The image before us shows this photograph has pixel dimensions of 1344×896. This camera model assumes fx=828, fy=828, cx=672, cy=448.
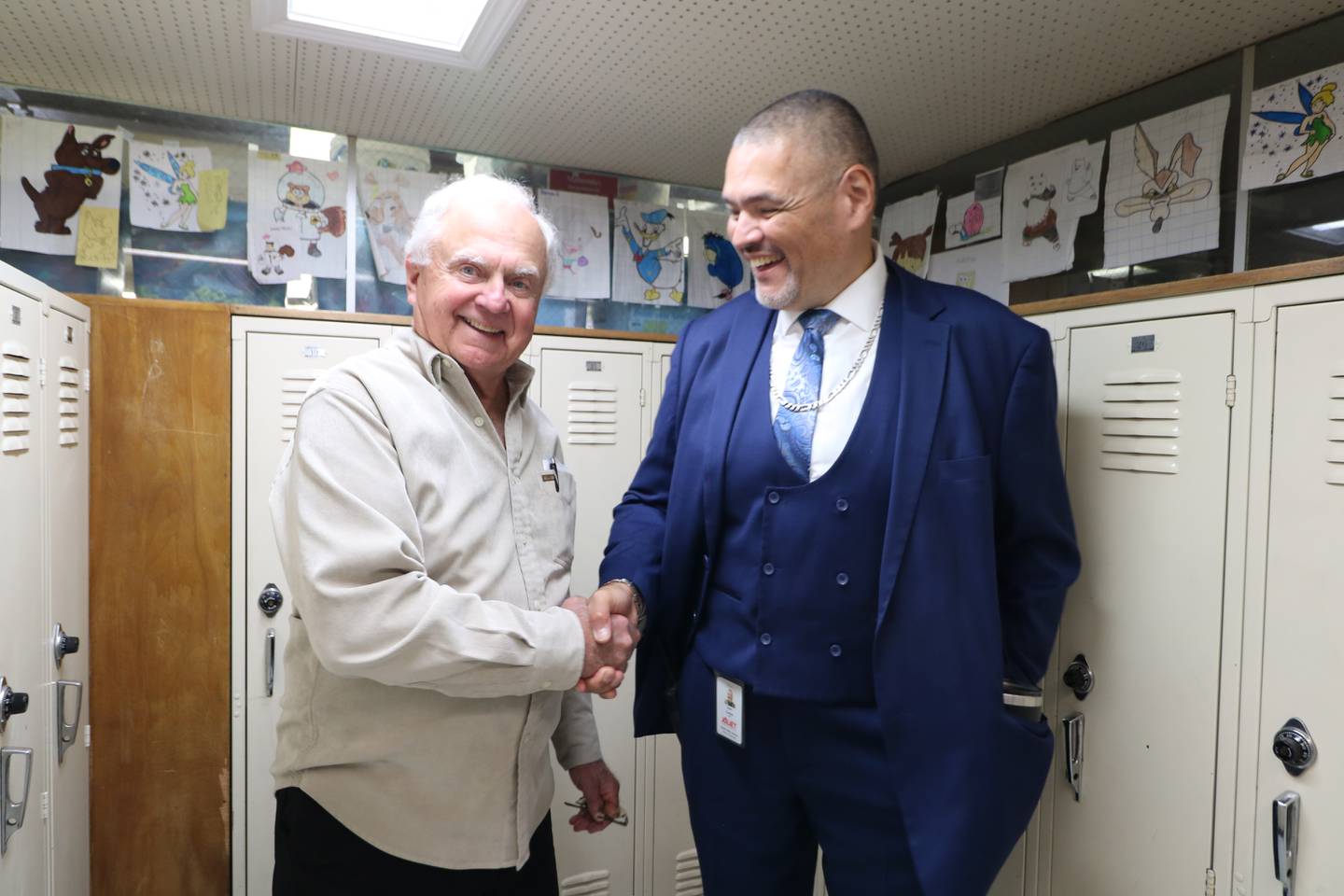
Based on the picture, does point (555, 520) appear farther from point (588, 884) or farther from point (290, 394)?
point (588, 884)

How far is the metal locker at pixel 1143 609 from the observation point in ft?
4.75

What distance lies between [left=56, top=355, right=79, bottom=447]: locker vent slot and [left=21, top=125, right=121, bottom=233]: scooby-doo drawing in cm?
60

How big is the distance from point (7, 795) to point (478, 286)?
122 centimetres

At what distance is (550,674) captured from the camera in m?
1.27

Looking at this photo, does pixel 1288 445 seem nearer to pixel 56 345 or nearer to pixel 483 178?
pixel 483 178

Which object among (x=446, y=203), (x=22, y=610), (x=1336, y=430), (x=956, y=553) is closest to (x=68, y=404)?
(x=22, y=610)

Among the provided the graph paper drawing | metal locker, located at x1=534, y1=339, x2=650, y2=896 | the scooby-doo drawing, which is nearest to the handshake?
metal locker, located at x1=534, y1=339, x2=650, y2=896

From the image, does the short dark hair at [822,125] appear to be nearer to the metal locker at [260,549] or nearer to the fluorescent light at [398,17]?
the fluorescent light at [398,17]

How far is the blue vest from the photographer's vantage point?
52.4 inches

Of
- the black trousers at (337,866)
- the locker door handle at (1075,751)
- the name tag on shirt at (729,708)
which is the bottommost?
the black trousers at (337,866)

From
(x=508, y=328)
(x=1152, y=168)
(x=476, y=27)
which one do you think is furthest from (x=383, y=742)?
(x=1152, y=168)

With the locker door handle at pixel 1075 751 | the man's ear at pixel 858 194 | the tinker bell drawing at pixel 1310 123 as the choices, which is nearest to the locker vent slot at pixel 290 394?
the man's ear at pixel 858 194

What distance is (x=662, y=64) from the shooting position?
1936 mm

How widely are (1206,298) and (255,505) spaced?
2212mm
